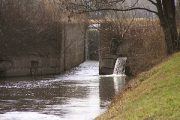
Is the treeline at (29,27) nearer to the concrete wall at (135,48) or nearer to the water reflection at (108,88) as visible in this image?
the concrete wall at (135,48)

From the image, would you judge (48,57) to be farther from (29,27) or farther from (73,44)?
(73,44)

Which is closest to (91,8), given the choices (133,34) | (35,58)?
(133,34)

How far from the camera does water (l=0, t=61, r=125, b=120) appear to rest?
60.8ft

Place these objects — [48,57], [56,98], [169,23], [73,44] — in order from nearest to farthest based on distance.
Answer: [169,23], [56,98], [48,57], [73,44]

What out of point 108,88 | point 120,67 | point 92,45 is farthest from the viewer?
point 92,45

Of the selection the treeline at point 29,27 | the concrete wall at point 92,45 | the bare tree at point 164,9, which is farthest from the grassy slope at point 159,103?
the concrete wall at point 92,45

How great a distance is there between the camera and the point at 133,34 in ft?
119

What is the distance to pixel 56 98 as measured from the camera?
78.7 feet

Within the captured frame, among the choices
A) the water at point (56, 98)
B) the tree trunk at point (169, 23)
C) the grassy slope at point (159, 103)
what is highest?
the tree trunk at point (169, 23)

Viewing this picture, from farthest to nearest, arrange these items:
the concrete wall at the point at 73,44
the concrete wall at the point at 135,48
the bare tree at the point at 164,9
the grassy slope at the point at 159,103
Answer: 1. the concrete wall at the point at 73,44
2. the concrete wall at the point at 135,48
3. the bare tree at the point at 164,9
4. the grassy slope at the point at 159,103

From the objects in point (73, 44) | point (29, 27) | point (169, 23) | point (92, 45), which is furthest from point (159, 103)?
point (92, 45)

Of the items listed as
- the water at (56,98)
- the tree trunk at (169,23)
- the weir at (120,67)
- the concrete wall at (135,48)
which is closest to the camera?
the water at (56,98)

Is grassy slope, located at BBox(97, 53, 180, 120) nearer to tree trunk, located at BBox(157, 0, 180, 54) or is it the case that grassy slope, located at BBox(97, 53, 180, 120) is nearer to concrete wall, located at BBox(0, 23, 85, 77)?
tree trunk, located at BBox(157, 0, 180, 54)

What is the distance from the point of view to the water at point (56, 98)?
1855cm
